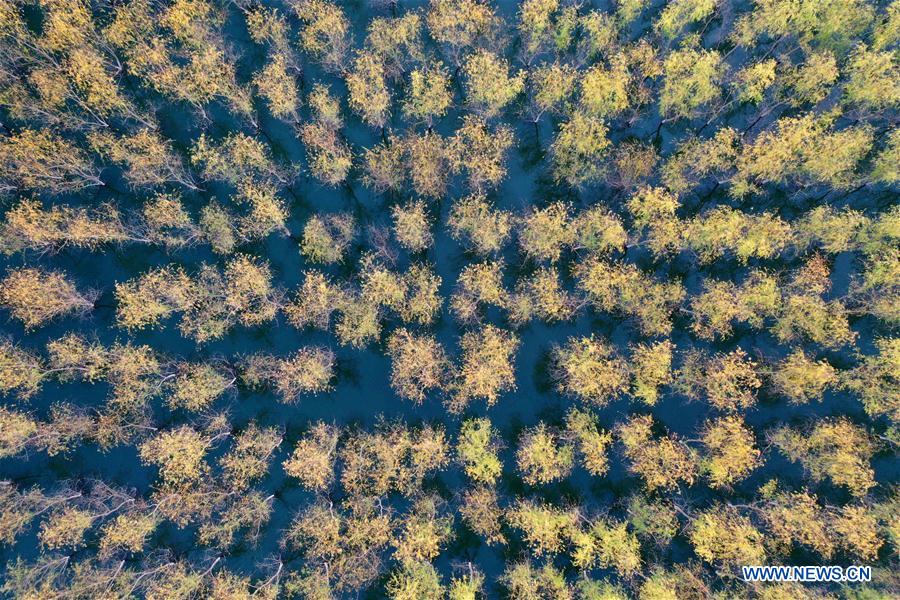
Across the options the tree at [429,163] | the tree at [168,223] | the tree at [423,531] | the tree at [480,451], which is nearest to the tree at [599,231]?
the tree at [429,163]

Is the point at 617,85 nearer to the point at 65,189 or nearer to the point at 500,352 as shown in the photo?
the point at 500,352

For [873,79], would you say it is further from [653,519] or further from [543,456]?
[543,456]

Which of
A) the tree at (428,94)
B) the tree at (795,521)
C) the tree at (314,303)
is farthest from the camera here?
the tree at (428,94)

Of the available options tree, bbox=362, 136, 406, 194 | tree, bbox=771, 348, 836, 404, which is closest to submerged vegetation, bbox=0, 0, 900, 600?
tree, bbox=771, 348, 836, 404

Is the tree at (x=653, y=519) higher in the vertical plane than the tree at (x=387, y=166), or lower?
lower

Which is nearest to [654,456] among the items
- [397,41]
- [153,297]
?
[397,41]

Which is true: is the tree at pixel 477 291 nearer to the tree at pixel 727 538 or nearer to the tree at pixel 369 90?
the tree at pixel 369 90
